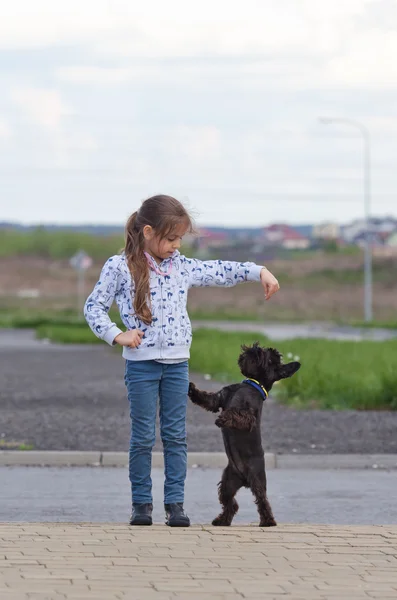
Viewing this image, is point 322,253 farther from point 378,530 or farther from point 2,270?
point 378,530

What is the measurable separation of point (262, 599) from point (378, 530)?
211 cm

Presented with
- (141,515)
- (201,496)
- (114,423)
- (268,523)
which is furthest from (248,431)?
(114,423)

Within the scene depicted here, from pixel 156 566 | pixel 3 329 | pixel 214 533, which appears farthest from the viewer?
pixel 3 329

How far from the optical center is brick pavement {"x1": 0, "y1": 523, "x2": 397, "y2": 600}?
5.63 m

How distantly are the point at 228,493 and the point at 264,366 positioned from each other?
0.72 m

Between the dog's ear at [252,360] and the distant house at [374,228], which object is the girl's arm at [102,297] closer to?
the dog's ear at [252,360]

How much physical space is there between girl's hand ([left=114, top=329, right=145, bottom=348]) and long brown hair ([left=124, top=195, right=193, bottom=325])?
111mm

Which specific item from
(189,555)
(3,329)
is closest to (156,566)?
(189,555)

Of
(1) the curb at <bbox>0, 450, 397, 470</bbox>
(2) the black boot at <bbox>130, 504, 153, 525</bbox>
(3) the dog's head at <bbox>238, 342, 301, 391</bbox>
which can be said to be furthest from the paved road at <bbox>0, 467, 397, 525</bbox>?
(3) the dog's head at <bbox>238, 342, 301, 391</bbox>

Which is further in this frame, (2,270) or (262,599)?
(2,270)

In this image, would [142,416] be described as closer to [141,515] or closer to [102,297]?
[141,515]

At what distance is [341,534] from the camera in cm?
725

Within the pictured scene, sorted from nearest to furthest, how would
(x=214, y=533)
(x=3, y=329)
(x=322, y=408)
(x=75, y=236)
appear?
(x=214, y=533) < (x=322, y=408) < (x=3, y=329) < (x=75, y=236)

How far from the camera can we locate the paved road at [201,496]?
9016mm
